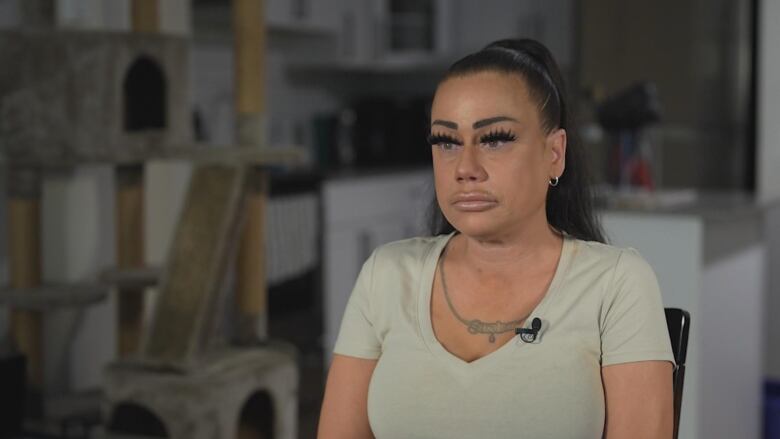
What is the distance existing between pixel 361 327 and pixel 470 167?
0.27 meters

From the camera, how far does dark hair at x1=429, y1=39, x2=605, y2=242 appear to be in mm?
1293

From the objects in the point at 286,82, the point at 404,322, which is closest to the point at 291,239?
the point at 286,82

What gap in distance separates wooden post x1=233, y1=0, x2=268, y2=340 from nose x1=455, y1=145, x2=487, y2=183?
1734 mm

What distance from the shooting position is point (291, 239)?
4.34 meters

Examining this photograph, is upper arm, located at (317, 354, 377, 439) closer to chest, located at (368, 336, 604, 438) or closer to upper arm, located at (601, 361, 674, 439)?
chest, located at (368, 336, 604, 438)

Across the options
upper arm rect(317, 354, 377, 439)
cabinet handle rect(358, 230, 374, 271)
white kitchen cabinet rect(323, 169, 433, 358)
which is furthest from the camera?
cabinet handle rect(358, 230, 374, 271)

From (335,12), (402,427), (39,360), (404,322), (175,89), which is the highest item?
(335,12)

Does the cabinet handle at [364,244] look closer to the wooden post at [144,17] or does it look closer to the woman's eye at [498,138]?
the wooden post at [144,17]

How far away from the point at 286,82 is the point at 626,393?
4289 mm

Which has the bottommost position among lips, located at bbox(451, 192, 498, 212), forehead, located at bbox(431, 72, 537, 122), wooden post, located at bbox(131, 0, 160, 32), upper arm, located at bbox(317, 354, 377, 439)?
upper arm, located at bbox(317, 354, 377, 439)

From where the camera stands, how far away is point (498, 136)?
126 cm

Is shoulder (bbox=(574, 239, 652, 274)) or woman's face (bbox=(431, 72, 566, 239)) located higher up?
woman's face (bbox=(431, 72, 566, 239))

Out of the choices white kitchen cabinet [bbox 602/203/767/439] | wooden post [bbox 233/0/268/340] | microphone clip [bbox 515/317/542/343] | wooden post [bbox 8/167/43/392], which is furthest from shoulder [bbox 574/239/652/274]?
wooden post [bbox 8/167/43/392]

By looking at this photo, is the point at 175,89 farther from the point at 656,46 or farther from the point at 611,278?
the point at 656,46
